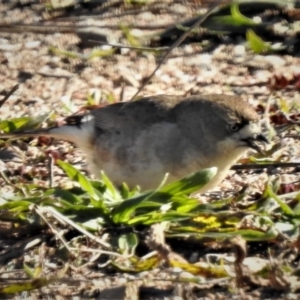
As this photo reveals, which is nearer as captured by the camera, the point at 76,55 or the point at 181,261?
the point at 181,261

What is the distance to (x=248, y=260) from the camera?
191 inches

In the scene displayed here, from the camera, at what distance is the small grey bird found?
18.6 ft

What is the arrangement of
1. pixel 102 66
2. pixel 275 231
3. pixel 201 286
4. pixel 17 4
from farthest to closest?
pixel 17 4 → pixel 102 66 → pixel 275 231 → pixel 201 286

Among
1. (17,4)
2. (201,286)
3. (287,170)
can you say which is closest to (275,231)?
(201,286)

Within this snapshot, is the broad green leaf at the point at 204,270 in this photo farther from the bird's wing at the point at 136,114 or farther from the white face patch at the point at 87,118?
the white face patch at the point at 87,118

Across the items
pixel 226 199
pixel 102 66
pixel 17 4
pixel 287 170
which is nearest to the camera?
pixel 226 199

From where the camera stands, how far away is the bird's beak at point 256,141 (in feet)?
19.0

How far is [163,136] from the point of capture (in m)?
5.76

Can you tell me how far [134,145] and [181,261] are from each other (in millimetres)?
1118

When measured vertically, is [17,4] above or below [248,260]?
above

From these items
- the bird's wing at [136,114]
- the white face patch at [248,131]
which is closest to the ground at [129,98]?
the white face patch at [248,131]

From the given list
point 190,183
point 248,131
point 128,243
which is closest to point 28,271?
point 128,243

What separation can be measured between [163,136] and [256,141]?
0.55 meters

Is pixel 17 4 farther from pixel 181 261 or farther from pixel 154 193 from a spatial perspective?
pixel 181 261
